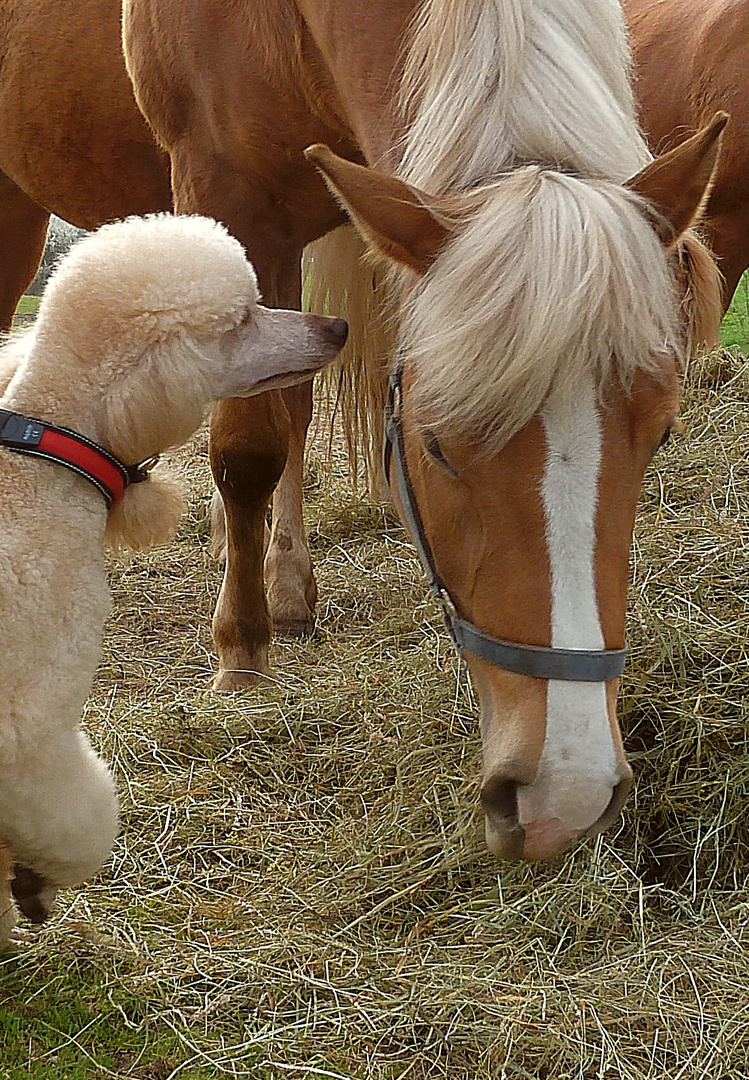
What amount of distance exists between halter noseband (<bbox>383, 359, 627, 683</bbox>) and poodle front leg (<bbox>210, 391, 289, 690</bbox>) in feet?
3.18

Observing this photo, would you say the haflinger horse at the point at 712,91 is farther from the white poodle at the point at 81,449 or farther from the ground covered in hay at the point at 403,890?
the white poodle at the point at 81,449

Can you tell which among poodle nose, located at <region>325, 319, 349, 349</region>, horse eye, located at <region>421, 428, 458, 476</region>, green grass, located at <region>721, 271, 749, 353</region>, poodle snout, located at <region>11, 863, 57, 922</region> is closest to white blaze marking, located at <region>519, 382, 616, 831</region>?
horse eye, located at <region>421, 428, 458, 476</region>

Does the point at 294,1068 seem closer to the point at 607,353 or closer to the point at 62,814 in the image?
the point at 62,814

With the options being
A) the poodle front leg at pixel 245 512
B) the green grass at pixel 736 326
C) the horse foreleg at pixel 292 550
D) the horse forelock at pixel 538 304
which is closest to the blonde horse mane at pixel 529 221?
the horse forelock at pixel 538 304

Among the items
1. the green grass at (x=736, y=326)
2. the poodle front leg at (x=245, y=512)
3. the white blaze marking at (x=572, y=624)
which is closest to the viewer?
the white blaze marking at (x=572, y=624)

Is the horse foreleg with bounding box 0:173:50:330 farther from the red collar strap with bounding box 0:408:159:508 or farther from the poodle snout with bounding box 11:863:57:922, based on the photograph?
the poodle snout with bounding box 11:863:57:922

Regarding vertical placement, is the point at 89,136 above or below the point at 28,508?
above

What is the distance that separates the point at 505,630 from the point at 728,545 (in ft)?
4.53

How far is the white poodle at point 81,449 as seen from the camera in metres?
1.91

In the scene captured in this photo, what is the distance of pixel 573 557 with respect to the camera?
1845 millimetres

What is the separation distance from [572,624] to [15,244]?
359 cm

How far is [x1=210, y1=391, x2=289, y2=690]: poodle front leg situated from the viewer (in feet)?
10.7

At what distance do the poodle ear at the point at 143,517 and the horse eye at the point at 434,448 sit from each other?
1.47 ft

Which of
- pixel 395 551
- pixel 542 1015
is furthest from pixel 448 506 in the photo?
pixel 395 551
